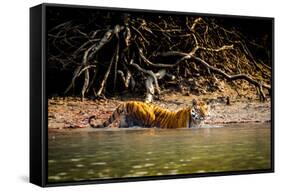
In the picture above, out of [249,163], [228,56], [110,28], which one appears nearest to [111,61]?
[110,28]

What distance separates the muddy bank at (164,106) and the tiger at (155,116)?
58mm

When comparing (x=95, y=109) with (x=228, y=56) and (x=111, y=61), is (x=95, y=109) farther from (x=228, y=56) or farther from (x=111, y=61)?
(x=228, y=56)

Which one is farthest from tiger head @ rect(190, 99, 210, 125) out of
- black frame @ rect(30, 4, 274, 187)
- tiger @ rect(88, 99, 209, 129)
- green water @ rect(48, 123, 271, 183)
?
black frame @ rect(30, 4, 274, 187)

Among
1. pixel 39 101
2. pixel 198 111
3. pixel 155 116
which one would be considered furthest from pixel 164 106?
pixel 39 101

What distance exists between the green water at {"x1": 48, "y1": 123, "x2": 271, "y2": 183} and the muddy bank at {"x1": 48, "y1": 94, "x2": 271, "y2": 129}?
0.09m

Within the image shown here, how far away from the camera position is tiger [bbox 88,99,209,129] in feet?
27.5

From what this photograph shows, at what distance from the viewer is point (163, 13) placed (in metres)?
8.63

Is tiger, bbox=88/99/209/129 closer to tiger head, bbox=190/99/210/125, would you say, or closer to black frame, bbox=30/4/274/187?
tiger head, bbox=190/99/210/125

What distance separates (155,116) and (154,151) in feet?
1.28

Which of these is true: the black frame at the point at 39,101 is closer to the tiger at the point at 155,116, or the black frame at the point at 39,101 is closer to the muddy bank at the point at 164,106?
the muddy bank at the point at 164,106

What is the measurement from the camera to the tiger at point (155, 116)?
27.5ft

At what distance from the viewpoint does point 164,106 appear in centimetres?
866

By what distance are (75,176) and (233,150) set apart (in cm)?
201

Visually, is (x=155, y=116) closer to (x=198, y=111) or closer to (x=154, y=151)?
(x=154, y=151)
